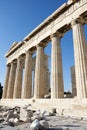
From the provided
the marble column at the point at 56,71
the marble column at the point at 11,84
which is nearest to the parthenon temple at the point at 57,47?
the marble column at the point at 56,71

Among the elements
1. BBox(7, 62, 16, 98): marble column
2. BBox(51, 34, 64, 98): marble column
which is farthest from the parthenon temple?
→ BBox(7, 62, 16, 98): marble column

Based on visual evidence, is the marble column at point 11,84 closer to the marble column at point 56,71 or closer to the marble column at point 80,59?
the marble column at point 56,71

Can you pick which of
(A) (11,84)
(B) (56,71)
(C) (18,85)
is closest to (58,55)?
(B) (56,71)

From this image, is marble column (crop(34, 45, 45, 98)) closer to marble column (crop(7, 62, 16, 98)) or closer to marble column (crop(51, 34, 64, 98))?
marble column (crop(51, 34, 64, 98))

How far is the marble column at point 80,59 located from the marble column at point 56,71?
3118 millimetres

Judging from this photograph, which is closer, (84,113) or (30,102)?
(84,113)

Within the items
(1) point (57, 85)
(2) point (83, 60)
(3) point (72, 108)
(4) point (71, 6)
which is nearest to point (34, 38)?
(4) point (71, 6)

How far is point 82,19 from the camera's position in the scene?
14.7 meters

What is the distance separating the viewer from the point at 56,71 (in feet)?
52.2

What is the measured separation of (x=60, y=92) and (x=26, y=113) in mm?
7068

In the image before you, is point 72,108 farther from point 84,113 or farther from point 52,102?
point 52,102

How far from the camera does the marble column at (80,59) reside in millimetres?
12015

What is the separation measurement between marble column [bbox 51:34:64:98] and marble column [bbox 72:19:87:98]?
10.2 ft

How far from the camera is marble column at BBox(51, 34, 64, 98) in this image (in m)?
15.1
